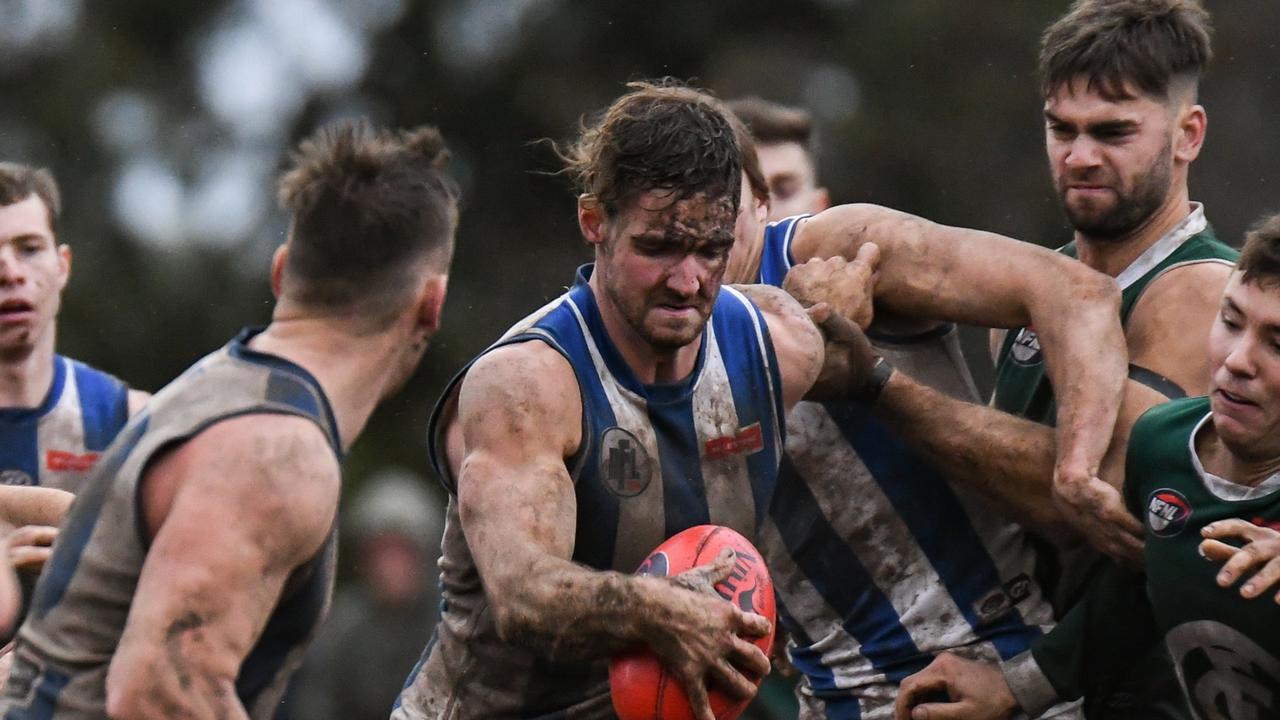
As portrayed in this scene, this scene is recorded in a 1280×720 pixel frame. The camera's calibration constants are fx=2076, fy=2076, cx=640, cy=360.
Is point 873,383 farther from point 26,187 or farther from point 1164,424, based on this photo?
point 26,187

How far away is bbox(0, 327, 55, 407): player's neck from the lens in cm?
747

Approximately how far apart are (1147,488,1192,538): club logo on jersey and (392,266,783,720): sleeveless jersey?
0.97m

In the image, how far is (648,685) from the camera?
4.76 meters

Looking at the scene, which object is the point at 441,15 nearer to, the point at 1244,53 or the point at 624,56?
the point at 624,56

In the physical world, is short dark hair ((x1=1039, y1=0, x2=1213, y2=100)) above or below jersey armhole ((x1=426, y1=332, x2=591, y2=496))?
above

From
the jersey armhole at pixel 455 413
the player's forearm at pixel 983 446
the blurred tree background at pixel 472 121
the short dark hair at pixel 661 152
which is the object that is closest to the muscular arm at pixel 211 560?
the jersey armhole at pixel 455 413

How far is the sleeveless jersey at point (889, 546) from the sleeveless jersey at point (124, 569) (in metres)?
Answer: 1.91

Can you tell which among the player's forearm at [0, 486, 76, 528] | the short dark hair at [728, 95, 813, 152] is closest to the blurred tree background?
the short dark hair at [728, 95, 813, 152]

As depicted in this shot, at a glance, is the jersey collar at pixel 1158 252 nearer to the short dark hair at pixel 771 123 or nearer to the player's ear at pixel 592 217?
the player's ear at pixel 592 217

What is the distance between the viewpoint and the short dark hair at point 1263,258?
5.11 m

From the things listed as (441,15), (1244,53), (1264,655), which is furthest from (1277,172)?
(1264,655)

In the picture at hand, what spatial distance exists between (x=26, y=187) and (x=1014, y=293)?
3763 millimetres

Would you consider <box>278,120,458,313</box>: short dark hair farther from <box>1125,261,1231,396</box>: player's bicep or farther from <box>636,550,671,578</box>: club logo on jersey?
<box>1125,261,1231,396</box>: player's bicep

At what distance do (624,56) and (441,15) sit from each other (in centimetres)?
122
